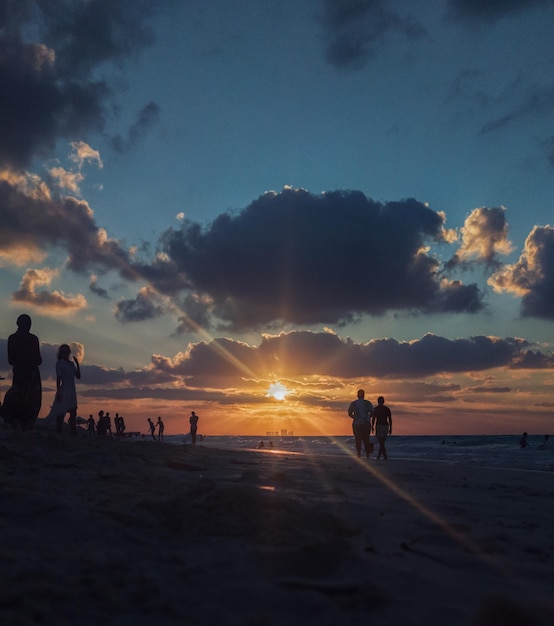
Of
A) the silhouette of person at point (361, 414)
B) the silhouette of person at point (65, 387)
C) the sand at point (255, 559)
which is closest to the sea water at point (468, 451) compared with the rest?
the silhouette of person at point (361, 414)

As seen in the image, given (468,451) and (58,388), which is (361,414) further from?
(468,451)

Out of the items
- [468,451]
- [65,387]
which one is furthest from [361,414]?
[468,451]

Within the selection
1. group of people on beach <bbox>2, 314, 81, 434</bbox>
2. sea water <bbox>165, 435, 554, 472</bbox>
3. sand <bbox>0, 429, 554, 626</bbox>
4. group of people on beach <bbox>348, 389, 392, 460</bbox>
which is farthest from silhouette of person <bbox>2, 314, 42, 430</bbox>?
sea water <bbox>165, 435, 554, 472</bbox>

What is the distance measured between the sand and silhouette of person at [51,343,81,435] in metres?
5.95

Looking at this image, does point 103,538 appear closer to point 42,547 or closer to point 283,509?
point 42,547

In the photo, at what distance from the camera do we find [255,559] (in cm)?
260

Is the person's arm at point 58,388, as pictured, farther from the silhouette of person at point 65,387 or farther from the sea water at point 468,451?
the sea water at point 468,451

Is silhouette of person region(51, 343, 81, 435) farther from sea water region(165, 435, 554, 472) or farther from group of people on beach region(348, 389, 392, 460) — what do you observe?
sea water region(165, 435, 554, 472)

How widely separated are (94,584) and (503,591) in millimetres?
1903

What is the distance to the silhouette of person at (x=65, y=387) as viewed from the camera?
10414 millimetres

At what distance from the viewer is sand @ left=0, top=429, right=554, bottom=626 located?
199 centimetres

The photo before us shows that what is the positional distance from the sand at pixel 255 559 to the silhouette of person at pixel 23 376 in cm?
587

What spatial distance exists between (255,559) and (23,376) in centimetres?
907

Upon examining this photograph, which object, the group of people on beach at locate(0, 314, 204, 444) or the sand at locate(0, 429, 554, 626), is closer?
the sand at locate(0, 429, 554, 626)
